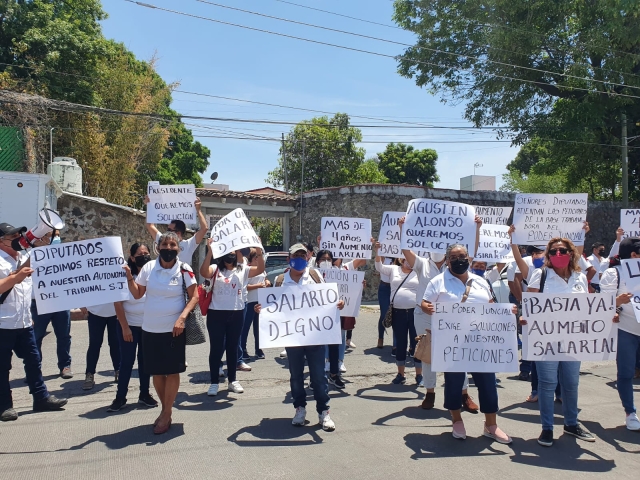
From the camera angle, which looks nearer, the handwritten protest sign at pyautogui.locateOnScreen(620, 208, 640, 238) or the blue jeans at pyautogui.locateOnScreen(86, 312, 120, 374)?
the blue jeans at pyautogui.locateOnScreen(86, 312, 120, 374)

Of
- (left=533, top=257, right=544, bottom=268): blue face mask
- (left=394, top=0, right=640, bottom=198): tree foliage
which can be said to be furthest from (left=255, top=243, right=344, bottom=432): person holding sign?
(left=394, top=0, right=640, bottom=198): tree foliage

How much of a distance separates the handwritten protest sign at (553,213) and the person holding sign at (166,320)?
192 inches

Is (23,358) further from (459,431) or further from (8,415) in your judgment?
(459,431)

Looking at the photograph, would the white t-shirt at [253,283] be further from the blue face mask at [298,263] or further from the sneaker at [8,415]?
the sneaker at [8,415]

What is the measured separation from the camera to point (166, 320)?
5316mm

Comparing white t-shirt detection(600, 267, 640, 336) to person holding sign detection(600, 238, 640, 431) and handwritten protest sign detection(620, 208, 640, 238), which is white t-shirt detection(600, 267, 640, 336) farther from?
handwritten protest sign detection(620, 208, 640, 238)

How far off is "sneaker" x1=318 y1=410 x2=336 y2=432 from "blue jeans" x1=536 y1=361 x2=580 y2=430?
1.94 m

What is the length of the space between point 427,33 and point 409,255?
65.2ft

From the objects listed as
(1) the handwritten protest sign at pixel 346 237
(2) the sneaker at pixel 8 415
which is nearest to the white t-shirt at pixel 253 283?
(1) the handwritten protest sign at pixel 346 237

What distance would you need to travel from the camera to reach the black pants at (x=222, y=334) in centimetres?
666

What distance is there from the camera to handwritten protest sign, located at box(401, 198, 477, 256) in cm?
655

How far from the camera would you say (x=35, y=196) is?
1286cm

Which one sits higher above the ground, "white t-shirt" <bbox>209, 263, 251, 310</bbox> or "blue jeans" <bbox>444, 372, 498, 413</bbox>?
"white t-shirt" <bbox>209, 263, 251, 310</bbox>

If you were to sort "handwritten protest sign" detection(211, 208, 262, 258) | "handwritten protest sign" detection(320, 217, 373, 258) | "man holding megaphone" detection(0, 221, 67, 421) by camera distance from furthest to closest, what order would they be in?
"handwritten protest sign" detection(320, 217, 373, 258)
"handwritten protest sign" detection(211, 208, 262, 258)
"man holding megaphone" detection(0, 221, 67, 421)
